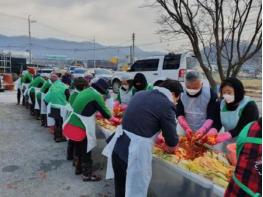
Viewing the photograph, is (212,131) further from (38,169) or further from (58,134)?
(58,134)

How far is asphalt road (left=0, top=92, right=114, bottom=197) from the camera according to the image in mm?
5086

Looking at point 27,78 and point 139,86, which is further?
point 27,78

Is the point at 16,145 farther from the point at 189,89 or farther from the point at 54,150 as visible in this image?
the point at 189,89

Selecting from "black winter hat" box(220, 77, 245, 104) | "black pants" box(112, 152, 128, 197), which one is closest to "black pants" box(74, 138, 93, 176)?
"black pants" box(112, 152, 128, 197)

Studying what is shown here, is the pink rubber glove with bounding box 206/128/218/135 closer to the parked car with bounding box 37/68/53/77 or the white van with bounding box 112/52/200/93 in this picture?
the parked car with bounding box 37/68/53/77

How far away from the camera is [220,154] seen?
12.4 ft

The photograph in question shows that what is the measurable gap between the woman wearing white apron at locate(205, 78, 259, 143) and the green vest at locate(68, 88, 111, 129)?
195 cm

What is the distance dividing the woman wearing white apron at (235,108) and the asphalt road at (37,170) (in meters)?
2.06

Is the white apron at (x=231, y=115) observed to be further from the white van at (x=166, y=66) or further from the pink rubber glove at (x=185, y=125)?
the white van at (x=166, y=66)

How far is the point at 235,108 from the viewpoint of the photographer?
3.93m

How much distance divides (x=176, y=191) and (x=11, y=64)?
103 ft

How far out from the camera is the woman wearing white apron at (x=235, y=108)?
379 centimetres

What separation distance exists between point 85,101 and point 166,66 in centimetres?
1244

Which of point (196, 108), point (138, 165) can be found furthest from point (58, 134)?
point (138, 165)
